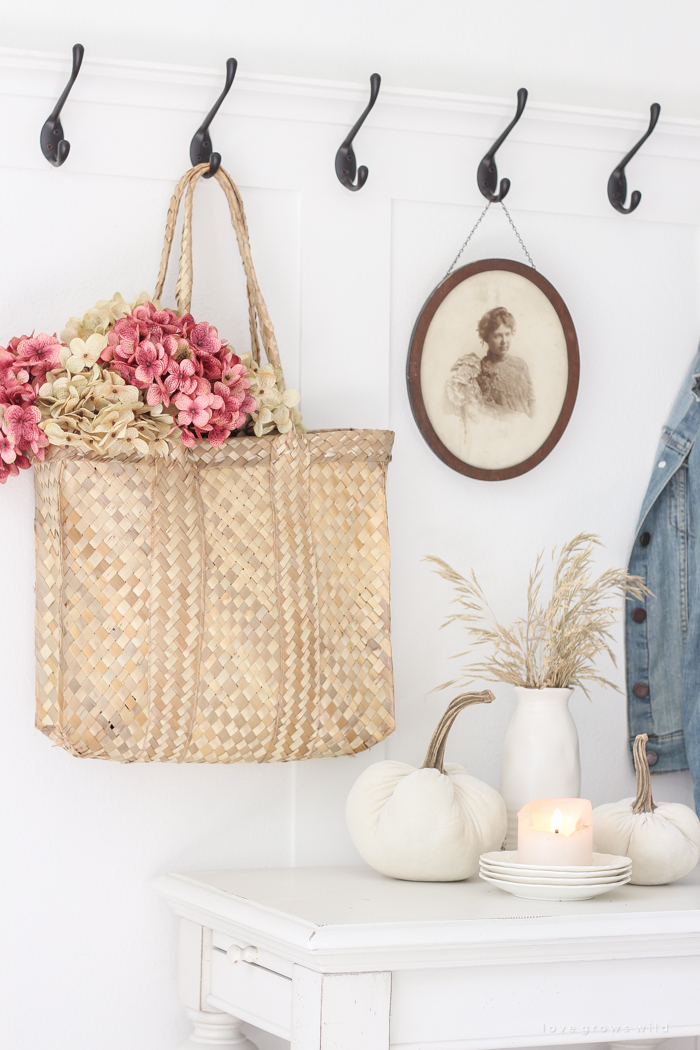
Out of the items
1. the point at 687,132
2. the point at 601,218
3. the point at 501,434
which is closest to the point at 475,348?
the point at 501,434

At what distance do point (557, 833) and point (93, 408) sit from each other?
2.24 feet

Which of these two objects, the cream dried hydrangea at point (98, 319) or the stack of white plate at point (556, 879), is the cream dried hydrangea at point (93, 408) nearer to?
the cream dried hydrangea at point (98, 319)

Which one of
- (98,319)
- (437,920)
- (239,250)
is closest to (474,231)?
(239,250)

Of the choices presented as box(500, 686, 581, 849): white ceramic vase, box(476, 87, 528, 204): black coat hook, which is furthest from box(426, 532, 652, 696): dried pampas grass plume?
box(476, 87, 528, 204): black coat hook

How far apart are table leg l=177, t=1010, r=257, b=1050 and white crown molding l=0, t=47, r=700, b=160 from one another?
43.4 inches

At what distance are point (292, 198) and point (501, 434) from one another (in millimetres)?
421

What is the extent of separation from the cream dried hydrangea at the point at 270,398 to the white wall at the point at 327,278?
0.39ft

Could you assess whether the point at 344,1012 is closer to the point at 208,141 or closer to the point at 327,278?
the point at 327,278

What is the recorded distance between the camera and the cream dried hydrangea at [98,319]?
1.24 metres

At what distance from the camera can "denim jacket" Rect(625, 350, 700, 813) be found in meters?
1.50

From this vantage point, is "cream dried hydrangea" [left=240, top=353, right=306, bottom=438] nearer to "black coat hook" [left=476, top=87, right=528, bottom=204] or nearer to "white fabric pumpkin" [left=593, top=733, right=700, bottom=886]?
"black coat hook" [left=476, top=87, right=528, bottom=204]

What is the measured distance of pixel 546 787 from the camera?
127 centimetres

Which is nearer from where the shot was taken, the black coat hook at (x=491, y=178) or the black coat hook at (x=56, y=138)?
the black coat hook at (x=56, y=138)

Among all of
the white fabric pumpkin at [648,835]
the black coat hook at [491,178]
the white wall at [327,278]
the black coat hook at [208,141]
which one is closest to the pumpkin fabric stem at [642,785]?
the white fabric pumpkin at [648,835]
